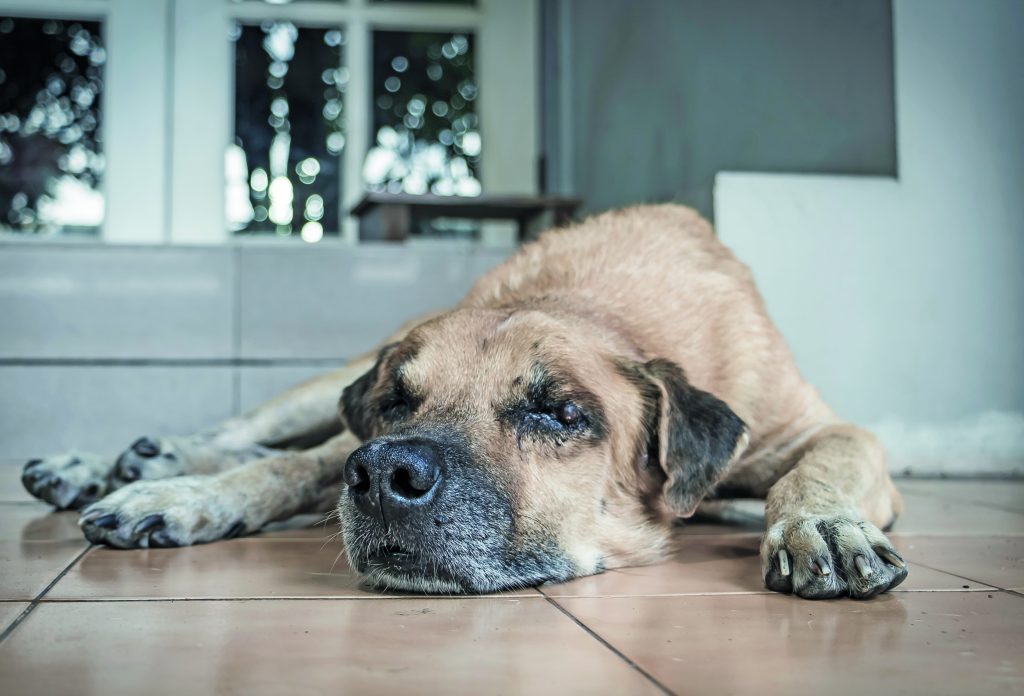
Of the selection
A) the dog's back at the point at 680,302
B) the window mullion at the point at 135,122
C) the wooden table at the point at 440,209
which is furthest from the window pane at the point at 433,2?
the dog's back at the point at 680,302

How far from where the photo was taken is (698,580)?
7.02 ft

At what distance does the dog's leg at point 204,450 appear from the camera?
313 cm

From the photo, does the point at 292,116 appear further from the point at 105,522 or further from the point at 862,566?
the point at 862,566

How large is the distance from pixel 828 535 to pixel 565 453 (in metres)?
0.54

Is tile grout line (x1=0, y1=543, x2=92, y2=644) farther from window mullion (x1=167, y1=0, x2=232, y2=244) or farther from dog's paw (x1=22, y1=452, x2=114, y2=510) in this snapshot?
window mullion (x1=167, y1=0, x2=232, y2=244)

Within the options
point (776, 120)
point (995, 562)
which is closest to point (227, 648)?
point (995, 562)

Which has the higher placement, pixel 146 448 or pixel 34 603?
pixel 146 448

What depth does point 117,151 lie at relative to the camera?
6.71 m

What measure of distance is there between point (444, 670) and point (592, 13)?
5.82 m

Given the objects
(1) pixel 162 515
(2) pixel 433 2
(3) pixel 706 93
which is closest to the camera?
(1) pixel 162 515

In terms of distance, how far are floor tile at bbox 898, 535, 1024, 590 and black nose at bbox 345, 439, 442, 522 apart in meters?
1.13

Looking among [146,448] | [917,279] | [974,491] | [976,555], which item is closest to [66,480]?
[146,448]

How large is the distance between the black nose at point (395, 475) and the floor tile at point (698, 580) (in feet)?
1.07

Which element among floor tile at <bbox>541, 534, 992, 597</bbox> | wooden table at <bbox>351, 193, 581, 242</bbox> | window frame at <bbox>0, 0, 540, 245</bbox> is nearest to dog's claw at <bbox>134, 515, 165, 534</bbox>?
floor tile at <bbox>541, 534, 992, 597</bbox>
